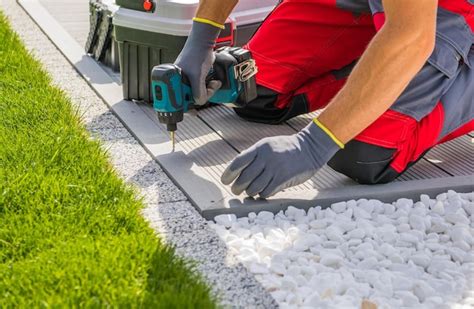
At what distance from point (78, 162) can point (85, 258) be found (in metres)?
0.75

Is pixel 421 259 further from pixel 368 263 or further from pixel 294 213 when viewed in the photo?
pixel 294 213

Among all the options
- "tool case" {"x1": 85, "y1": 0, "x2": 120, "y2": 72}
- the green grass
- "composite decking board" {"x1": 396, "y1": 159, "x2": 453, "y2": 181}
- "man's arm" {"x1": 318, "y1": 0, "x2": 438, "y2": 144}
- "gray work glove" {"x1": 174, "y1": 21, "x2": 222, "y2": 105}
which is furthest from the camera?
"tool case" {"x1": 85, "y1": 0, "x2": 120, "y2": 72}

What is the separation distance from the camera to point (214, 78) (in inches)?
137

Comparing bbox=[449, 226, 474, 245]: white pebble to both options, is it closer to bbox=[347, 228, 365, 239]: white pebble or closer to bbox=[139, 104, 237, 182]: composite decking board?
bbox=[347, 228, 365, 239]: white pebble

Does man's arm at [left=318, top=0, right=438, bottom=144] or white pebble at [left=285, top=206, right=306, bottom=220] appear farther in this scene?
white pebble at [left=285, top=206, right=306, bottom=220]

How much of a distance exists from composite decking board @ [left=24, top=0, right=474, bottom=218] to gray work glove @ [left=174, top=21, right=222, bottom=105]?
206 millimetres

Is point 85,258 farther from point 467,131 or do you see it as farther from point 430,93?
point 467,131

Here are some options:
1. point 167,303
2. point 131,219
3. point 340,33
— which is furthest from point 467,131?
point 167,303

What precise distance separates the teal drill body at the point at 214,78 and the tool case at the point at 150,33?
26 centimetres

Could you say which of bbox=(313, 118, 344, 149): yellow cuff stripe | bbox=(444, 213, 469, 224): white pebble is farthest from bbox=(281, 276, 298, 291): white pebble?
bbox=(444, 213, 469, 224): white pebble

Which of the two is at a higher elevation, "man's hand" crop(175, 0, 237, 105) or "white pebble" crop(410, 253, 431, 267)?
"man's hand" crop(175, 0, 237, 105)

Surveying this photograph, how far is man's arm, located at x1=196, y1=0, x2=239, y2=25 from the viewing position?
3.49 metres

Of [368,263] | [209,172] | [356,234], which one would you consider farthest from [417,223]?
[209,172]

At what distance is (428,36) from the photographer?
275cm
